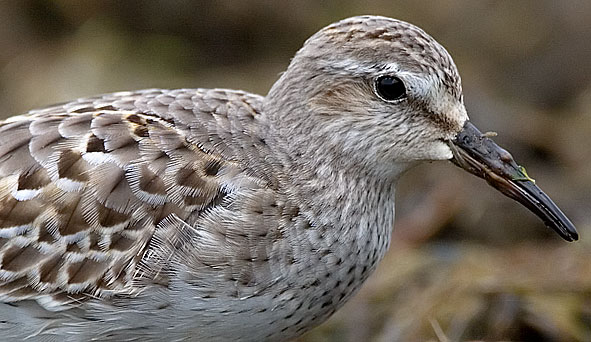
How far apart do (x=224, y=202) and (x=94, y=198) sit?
593mm

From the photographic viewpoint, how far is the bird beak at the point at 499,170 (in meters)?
4.96

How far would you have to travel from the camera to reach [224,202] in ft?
16.4

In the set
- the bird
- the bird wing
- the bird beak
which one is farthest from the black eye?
the bird wing

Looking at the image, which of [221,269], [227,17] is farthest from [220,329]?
[227,17]

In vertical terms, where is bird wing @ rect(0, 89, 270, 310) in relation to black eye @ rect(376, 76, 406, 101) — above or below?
below

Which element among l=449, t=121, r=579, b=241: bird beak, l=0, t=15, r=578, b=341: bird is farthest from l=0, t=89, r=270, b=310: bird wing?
l=449, t=121, r=579, b=241: bird beak

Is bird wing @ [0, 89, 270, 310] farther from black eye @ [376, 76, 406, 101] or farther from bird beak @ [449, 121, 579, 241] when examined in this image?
bird beak @ [449, 121, 579, 241]

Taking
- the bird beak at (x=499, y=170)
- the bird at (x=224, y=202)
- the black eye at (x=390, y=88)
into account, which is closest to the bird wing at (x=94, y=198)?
the bird at (x=224, y=202)

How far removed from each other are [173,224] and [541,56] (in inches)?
259

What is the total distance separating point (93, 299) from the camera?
16.2 ft

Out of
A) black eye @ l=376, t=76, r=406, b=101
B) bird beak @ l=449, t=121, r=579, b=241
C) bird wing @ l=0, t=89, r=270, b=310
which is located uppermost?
black eye @ l=376, t=76, r=406, b=101

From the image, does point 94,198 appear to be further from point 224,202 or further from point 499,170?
point 499,170

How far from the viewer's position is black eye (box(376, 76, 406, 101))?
4.92 metres

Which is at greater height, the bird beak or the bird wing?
the bird beak
